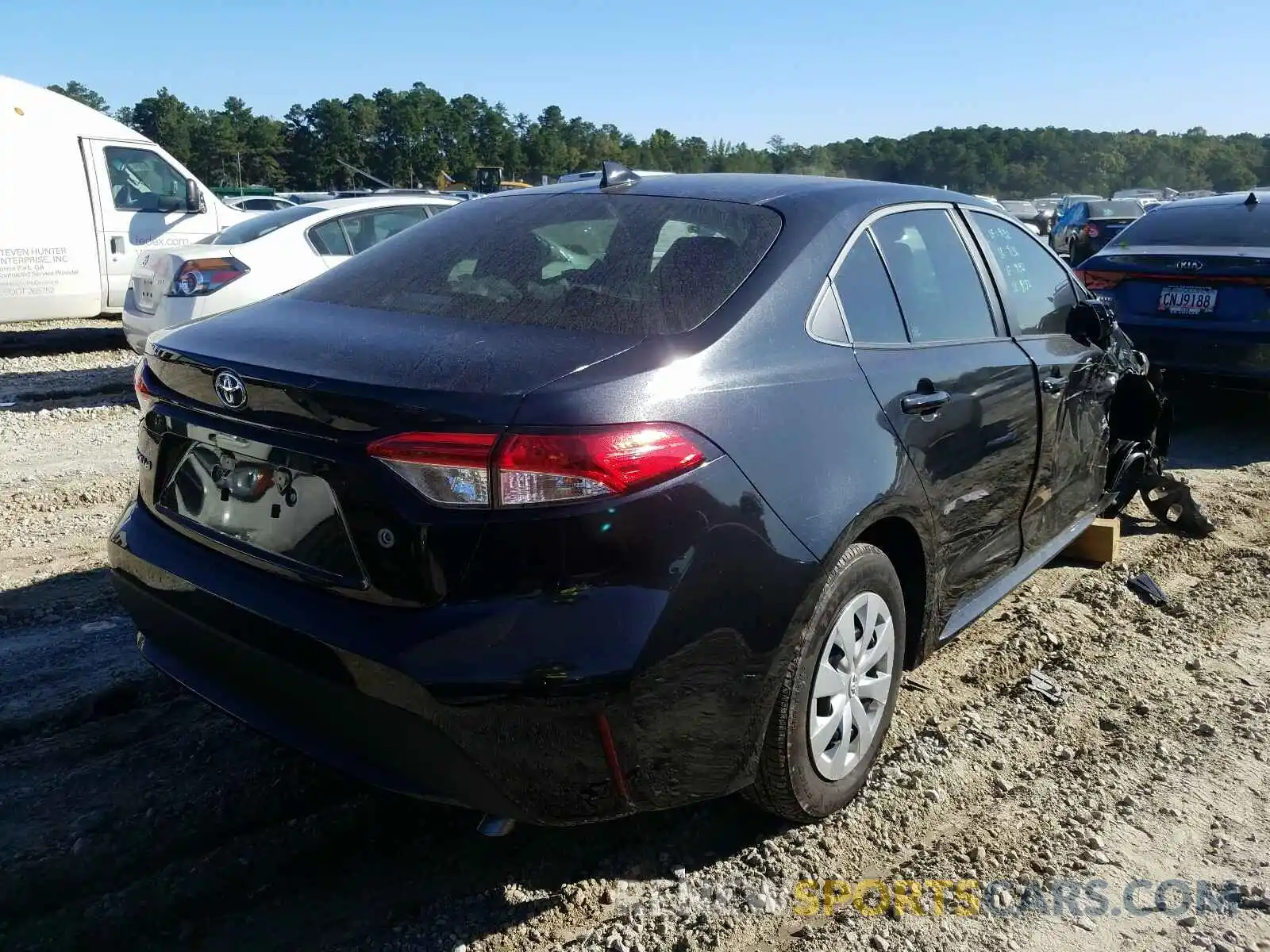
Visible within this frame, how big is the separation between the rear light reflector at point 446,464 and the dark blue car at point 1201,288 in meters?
6.31

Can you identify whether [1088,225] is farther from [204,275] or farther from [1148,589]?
[1148,589]

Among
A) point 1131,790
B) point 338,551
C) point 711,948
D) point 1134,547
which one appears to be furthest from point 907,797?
point 1134,547

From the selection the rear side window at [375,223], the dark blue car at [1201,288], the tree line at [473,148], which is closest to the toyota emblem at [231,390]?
the dark blue car at [1201,288]

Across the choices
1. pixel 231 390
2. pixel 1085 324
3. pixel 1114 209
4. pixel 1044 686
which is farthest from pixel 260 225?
pixel 1114 209

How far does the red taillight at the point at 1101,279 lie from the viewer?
7.43 m

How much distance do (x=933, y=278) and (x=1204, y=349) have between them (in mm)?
4517

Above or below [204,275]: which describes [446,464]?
above

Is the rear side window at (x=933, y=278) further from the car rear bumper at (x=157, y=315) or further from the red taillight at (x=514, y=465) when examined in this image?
the car rear bumper at (x=157, y=315)

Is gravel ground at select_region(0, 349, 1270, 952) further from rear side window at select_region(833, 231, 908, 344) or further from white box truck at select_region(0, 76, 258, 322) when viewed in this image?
white box truck at select_region(0, 76, 258, 322)

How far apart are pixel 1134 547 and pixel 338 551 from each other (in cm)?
431

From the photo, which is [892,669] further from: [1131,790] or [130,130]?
[130,130]

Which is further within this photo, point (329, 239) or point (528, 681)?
point (329, 239)

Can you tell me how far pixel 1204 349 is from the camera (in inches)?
271

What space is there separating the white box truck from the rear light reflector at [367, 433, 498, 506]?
964 cm
